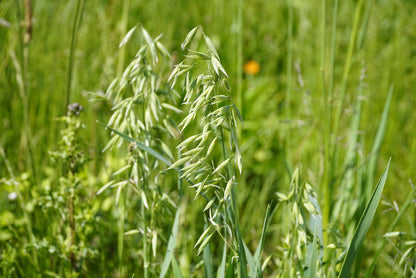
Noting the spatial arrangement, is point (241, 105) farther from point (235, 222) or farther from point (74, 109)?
point (235, 222)

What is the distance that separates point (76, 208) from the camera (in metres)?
1.30

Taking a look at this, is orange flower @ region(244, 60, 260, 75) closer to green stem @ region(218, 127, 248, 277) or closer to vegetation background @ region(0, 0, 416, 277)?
vegetation background @ region(0, 0, 416, 277)

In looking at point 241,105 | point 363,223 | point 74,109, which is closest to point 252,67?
point 241,105

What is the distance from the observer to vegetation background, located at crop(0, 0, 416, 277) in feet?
4.50

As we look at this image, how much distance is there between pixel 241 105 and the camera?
1.48 metres

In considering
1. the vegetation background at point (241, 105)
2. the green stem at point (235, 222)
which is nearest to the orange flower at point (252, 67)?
the vegetation background at point (241, 105)

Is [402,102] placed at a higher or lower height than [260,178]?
higher

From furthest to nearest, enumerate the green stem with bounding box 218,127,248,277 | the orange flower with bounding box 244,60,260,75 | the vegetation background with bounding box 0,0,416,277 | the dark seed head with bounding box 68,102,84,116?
the orange flower with bounding box 244,60,260,75 → the vegetation background with bounding box 0,0,416,277 → the dark seed head with bounding box 68,102,84,116 → the green stem with bounding box 218,127,248,277

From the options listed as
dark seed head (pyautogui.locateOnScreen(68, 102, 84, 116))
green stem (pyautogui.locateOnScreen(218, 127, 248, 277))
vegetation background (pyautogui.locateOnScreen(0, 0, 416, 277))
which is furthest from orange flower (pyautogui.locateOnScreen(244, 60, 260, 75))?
green stem (pyautogui.locateOnScreen(218, 127, 248, 277))

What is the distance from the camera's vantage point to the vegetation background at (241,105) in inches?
54.0

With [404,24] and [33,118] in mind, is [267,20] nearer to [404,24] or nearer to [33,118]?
[404,24]

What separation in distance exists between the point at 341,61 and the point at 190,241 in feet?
6.51

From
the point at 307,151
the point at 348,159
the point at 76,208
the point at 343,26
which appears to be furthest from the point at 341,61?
the point at 76,208

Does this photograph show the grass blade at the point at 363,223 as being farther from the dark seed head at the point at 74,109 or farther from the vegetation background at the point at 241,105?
the dark seed head at the point at 74,109
